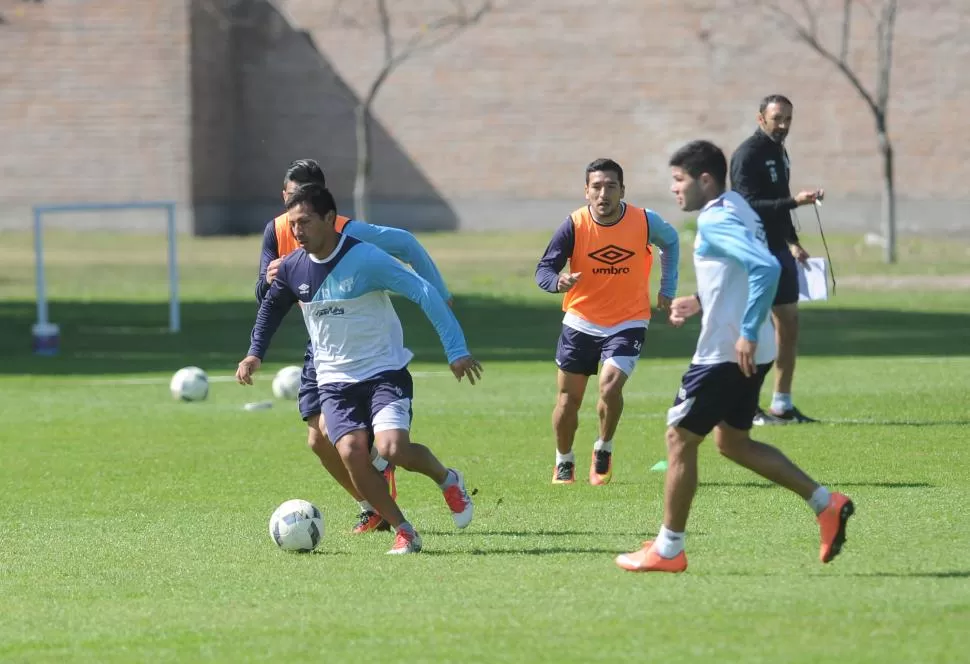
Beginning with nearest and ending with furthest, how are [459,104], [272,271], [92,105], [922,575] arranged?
[922,575], [272,271], [92,105], [459,104]

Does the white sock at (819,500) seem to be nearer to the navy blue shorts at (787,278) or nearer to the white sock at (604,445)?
the white sock at (604,445)

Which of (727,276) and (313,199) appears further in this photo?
(313,199)

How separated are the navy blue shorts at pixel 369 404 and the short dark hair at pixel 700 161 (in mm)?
1912

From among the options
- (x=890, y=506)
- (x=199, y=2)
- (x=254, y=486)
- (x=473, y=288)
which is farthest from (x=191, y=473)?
(x=199, y=2)

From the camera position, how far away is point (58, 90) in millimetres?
49719

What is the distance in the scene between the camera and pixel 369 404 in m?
8.73

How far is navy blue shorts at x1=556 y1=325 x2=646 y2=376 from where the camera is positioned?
1127 cm

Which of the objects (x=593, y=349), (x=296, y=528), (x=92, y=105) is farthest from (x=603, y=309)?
(x=92, y=105)

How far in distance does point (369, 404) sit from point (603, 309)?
298 cm

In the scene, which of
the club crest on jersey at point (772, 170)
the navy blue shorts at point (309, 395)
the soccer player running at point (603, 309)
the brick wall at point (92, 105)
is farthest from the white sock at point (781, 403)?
the brick wall at point (92, 105)

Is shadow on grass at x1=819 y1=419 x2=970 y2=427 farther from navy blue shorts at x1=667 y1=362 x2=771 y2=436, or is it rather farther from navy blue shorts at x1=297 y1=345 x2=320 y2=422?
navy blue shorts at x1=667 y1=362 x2=771 y2=436

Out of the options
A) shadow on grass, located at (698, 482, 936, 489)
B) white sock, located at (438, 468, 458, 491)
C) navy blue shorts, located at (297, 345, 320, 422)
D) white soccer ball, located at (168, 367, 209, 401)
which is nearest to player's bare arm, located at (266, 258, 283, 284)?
navy blue shorts, located at (297, 345, 320, 422)

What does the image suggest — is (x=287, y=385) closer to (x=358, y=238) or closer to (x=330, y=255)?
(x=358, y=238)

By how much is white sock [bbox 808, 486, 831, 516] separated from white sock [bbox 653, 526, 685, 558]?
607mm
